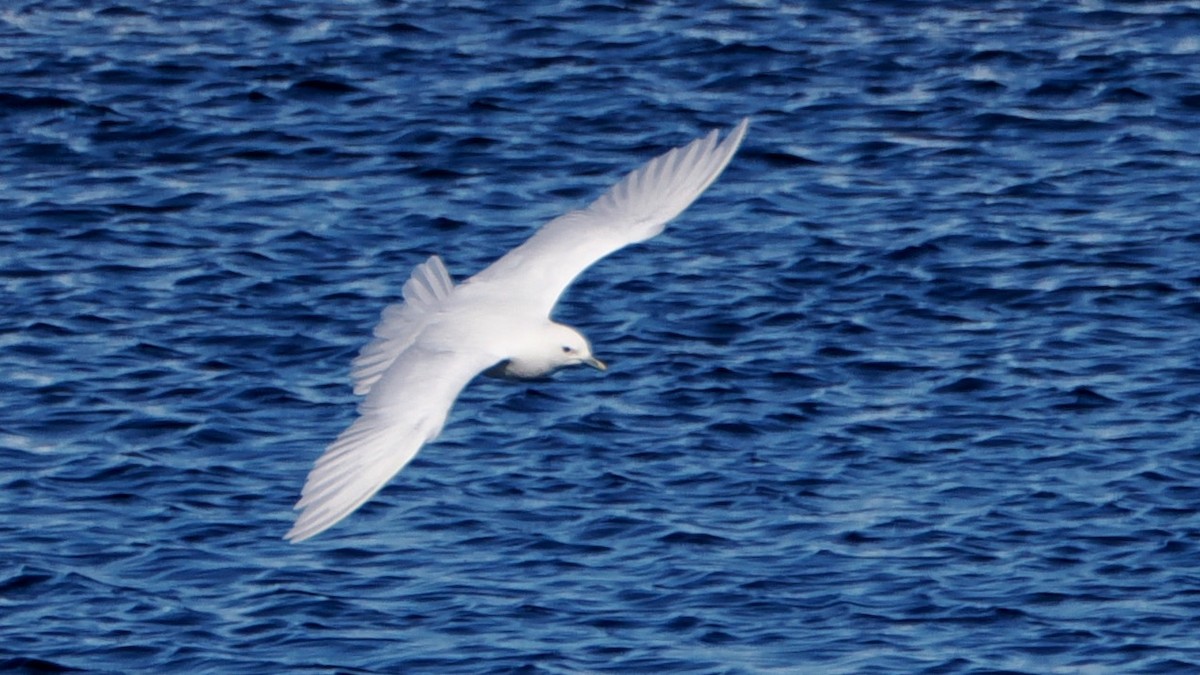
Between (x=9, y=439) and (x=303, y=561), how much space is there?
174cm

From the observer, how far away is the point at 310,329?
11.1 m

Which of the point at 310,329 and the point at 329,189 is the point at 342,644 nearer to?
the point at 310,329

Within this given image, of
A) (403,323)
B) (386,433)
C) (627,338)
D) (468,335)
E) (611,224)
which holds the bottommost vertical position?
(386,433)

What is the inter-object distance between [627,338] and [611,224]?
2.45 metres

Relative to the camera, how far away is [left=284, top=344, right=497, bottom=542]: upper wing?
250 inches

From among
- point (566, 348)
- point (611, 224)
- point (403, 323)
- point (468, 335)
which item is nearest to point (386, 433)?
point (468, 335)

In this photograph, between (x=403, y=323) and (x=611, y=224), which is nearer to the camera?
(x=403, y=323)

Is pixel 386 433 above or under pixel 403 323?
under

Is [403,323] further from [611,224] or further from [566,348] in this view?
[611,224]

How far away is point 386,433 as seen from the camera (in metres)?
6.73

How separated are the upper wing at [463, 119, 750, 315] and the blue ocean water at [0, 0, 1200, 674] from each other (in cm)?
125

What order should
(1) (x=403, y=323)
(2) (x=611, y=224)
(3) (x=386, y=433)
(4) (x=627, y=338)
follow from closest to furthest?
(3) (x=386, y=433), (1) (x=403, y=323), (2) (x=611, y=224), (4) (x=627, y=338)

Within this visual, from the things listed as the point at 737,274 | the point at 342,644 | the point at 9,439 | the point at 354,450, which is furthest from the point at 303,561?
the point at 737,274

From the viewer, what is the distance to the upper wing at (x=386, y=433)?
20.8ft
